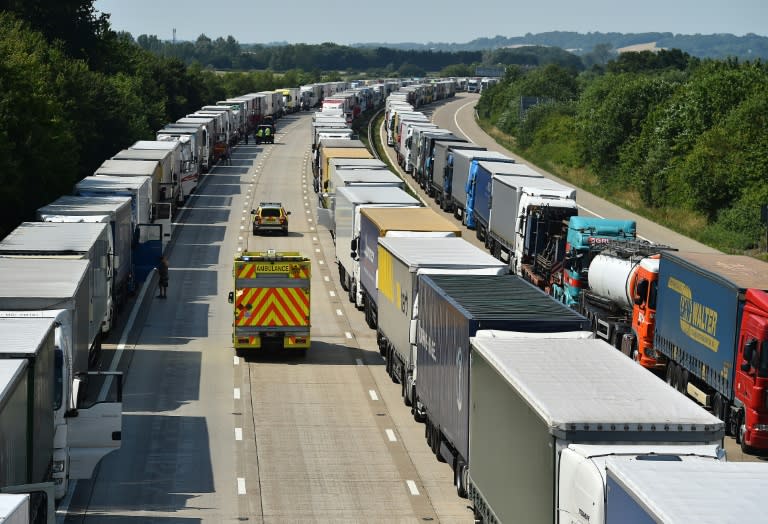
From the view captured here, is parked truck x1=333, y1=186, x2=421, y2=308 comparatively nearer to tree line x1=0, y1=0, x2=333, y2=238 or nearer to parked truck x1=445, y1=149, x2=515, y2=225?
tree line x1=0, y1=0, x2=333, y2=238

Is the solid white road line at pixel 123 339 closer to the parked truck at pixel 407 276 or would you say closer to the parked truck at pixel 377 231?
the parked truck at pixel 407 276

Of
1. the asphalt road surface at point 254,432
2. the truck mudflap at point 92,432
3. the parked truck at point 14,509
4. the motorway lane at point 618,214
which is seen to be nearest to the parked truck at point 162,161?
the asphalt road surface at point 254,432

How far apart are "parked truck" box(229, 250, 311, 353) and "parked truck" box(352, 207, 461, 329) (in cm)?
264

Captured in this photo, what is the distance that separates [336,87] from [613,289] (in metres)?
163

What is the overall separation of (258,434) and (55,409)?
25.7 feet

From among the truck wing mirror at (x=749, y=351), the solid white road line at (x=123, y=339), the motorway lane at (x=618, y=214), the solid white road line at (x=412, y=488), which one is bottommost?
the motorway lane at (x=618, y=214)

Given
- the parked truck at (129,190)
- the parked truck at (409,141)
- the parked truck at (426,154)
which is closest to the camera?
the parked truck at (129,190)

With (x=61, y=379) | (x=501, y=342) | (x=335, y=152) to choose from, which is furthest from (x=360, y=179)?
(x=501, y=342)

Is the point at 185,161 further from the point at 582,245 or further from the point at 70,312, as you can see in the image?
the point at 70,312

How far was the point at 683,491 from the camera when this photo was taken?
12.7m

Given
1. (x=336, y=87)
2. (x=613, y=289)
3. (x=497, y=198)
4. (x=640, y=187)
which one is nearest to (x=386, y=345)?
(x=613, y=289)

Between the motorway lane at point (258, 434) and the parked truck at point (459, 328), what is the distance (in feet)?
3.73

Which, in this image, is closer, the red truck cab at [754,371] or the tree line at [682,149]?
the red truck cab at [754,371]

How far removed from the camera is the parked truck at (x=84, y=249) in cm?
3288
